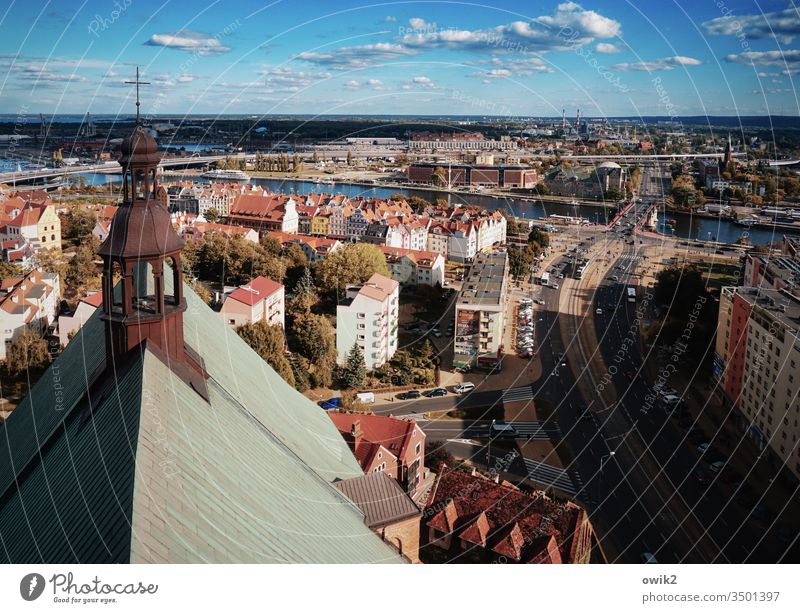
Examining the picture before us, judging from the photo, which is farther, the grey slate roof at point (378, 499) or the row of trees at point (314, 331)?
the row of trees at point (314, 331)

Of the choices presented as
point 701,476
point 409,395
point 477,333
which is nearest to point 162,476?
point 701,476

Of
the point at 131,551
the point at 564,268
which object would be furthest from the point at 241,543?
the point at 564,268

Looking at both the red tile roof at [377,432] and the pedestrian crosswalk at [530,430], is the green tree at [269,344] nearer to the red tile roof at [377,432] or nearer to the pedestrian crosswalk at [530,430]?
the red tile roof at [377,432]

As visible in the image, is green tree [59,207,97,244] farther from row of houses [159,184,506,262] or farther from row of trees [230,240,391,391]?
row of trees [230,240,391,391]

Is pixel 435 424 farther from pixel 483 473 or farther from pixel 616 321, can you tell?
pixel 616 321

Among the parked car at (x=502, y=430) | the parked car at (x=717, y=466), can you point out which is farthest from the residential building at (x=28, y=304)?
the parked car at (x=717, y=466)

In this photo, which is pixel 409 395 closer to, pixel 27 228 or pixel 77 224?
pixel 27 228

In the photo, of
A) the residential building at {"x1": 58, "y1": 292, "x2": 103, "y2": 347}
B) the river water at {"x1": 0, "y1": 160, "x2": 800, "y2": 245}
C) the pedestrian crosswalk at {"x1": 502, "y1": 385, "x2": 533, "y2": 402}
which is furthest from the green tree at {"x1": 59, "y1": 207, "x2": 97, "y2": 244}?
the river water at {"x1": 0, "y1": 160, "x2": 800, "y2": 245}
